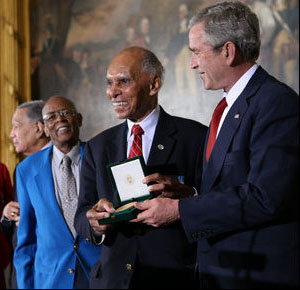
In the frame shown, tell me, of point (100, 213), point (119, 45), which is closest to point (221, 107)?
point (100, 213)

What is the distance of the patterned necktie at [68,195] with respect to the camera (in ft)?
12.9

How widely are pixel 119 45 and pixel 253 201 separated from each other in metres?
8.14

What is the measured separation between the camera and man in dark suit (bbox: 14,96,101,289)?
383 centimetres

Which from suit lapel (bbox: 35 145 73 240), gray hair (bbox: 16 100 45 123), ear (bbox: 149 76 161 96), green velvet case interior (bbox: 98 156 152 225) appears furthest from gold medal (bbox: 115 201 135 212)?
gray hair (bbox: 16 100 45 123)

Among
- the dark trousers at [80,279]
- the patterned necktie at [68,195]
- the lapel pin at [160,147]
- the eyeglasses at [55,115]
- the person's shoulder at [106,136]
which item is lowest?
the dark trousers at [80,279]

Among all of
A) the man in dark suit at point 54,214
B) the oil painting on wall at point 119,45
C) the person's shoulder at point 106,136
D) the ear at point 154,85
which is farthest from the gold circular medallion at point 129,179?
the oil painting on wall at point 119,45

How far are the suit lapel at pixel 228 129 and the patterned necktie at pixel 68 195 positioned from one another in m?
1.63

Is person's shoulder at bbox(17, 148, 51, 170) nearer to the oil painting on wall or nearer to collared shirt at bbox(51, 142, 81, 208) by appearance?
collared shirt at bbox(51, 142, 81, 208)

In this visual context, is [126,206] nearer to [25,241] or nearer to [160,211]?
[160,211]

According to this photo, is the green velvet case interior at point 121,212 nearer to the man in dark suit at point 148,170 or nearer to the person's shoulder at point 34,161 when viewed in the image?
the man in dark suit at point 148,170

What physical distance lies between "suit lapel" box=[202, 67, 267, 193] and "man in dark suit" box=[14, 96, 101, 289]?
4.82ft

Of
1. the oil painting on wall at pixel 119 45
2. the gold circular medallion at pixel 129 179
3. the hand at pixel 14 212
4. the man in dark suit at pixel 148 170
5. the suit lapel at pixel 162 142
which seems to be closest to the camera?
the gold circular medallion at pixel 129 179

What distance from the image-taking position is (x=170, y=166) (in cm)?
309

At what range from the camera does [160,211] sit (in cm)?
252
